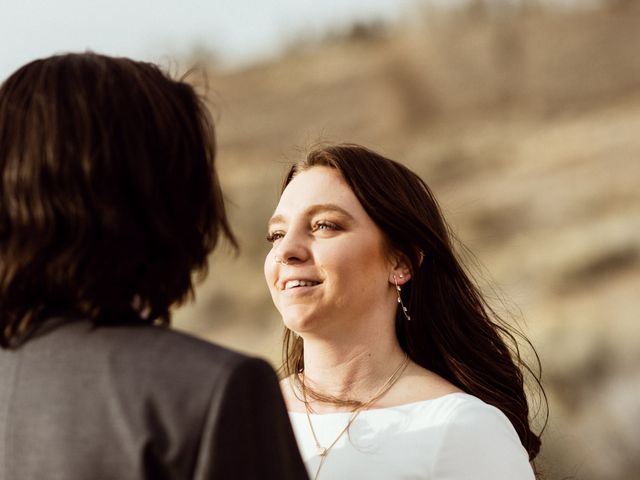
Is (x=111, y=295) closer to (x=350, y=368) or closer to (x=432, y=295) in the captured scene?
(x=350, y=368)

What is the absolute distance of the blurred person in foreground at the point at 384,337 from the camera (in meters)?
2.94

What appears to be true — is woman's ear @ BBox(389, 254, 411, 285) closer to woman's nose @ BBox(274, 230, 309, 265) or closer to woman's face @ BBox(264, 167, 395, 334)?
woman's face @ BBox(264, 167, 395, 334)

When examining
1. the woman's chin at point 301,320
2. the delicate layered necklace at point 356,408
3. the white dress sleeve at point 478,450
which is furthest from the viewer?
the woman's chin at point 301,320

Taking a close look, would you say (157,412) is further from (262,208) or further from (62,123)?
(262,208)

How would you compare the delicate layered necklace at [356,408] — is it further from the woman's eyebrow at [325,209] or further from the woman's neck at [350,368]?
the woman's eyebrow at [325,209]

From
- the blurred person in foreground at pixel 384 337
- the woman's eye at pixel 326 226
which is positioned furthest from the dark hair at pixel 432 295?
the woman's eye at pixel 326 226

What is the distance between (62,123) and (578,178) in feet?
76.4

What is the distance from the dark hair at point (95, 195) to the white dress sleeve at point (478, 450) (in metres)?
1.17

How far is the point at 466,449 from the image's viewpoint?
287 centimetres

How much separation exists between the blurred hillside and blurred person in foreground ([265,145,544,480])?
201 inches

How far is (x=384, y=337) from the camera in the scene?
3.30 metres

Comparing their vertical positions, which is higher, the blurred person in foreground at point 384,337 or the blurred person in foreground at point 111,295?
the blurred person in foreground at point 111,295

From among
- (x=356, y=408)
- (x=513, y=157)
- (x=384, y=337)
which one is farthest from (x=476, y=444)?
(x=513, y=157)

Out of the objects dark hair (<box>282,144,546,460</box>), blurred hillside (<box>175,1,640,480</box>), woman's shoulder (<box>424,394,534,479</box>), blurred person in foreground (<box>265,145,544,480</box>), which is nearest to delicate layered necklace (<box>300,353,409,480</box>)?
blurred person in foreground (<box>265,145,544,480</box>)
